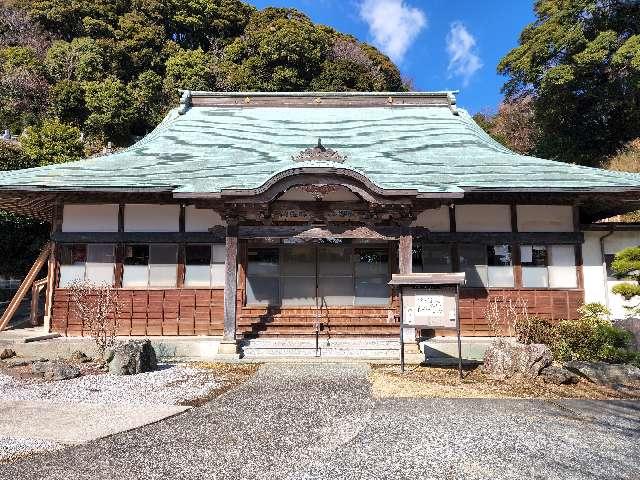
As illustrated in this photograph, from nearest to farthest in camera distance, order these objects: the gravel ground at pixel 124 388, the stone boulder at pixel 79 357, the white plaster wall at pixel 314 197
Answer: the gravel ground at pixel 124 388 → the stone boulder at pixel 79 357 → the white plaster wall at pixel 314 197

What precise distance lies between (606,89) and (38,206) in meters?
27.3

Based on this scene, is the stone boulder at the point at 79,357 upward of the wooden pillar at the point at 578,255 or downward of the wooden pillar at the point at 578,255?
downward

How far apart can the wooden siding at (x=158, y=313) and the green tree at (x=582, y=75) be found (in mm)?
22668

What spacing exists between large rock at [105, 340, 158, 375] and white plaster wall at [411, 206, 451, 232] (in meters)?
7.24

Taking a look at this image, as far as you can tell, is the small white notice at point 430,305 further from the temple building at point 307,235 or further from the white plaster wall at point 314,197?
the white plaster wall at point 314,197

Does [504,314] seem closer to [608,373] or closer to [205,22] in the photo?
[608,373]

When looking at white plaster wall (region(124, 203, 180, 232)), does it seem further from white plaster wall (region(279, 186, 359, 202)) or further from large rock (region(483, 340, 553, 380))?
large rock (region(483, 340, 553, 380))

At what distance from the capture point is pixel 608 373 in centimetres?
821

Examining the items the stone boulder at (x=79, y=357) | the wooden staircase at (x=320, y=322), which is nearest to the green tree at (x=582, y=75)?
the wooden staircase at (x=320, y=322)

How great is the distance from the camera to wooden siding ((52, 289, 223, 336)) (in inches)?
449

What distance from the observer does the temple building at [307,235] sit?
10422 millimetres

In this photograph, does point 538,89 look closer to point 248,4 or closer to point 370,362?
point 370,362

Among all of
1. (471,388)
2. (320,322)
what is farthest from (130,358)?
(471,388)

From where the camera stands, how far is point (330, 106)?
18469 millimetres
